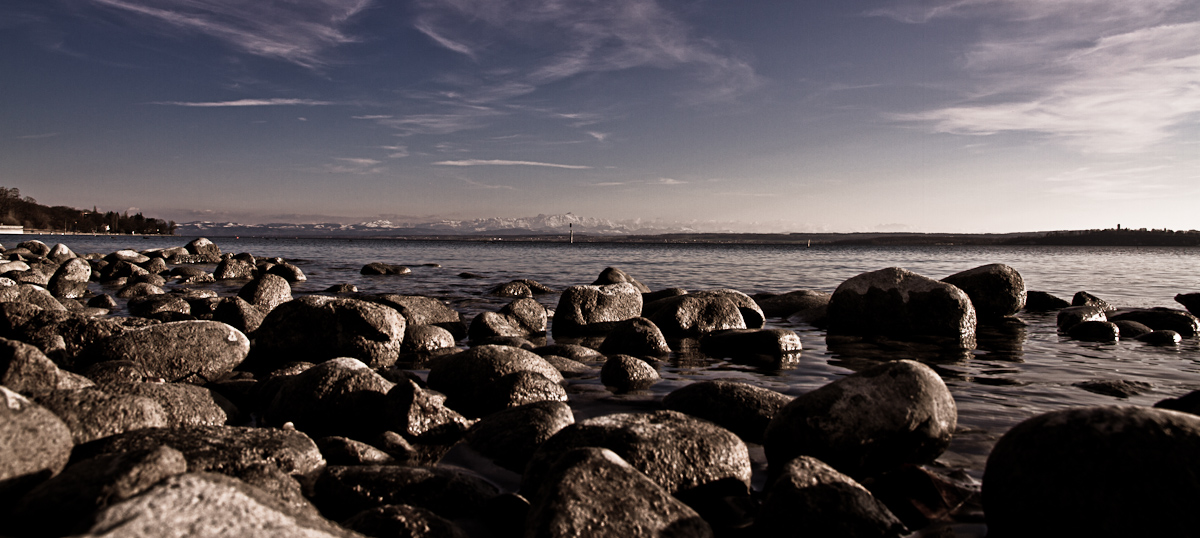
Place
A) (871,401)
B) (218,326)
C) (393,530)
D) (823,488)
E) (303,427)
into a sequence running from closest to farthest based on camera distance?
1. (393,530)
2. (823,488)
3. (871,401)
4. (303,427)
5. (218,326)

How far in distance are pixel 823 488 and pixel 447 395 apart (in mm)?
4068

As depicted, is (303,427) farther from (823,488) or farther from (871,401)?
(871,401)

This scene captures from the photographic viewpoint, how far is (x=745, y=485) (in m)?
4.21

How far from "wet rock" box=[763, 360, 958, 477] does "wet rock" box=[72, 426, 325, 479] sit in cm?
339

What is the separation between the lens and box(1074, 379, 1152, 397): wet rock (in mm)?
6969

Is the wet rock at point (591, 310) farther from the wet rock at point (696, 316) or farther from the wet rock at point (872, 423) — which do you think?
the wet rock at point (872, 423)

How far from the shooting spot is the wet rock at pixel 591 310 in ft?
39.7

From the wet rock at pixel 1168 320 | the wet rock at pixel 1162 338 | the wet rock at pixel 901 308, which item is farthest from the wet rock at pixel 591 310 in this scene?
the wet rock at pixel 1168 320

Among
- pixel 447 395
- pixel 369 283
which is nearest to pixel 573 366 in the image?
pixel 447 395

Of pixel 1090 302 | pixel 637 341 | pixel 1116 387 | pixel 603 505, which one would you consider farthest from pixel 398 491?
pixel 1090 302

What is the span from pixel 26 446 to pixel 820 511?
171 inches

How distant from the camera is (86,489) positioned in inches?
116

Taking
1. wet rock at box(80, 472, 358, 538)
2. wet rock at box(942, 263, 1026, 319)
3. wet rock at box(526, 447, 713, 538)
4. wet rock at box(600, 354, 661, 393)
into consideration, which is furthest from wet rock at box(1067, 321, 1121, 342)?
wet rock at box(80, 472, 358, 538)

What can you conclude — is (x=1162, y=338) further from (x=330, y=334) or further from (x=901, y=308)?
(x=330, y=334)
